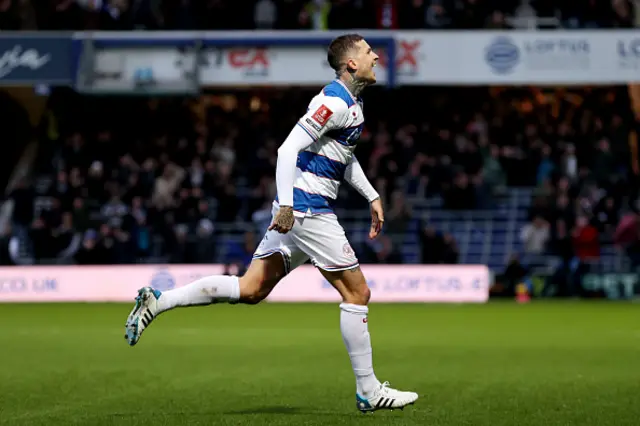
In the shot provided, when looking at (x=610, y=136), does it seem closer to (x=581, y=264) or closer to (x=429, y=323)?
(x=581, y=264)

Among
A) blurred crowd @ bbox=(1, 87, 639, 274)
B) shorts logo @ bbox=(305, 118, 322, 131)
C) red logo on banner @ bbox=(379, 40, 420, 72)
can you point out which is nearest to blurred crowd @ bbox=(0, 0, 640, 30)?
red logo on banner @ bbox=(379, 40, 420, 72)

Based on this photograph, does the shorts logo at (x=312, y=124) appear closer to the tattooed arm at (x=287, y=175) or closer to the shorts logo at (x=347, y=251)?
the tattooed arm at (x=287, y=175)

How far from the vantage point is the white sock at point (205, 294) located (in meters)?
7.89

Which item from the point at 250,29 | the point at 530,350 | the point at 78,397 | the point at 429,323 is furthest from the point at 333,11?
the point at 78,397

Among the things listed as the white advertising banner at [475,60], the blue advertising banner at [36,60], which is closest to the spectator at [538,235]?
the white advertising banner at [475,60]

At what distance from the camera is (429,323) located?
704 inches

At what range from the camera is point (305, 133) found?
24.8 feet

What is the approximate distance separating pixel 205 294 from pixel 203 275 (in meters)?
15.6

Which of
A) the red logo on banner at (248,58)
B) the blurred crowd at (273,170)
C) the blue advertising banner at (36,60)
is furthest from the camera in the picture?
the red logo on banner at (248,58)

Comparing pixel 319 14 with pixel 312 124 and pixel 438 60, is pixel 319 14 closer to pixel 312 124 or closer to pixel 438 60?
pixel 438 60

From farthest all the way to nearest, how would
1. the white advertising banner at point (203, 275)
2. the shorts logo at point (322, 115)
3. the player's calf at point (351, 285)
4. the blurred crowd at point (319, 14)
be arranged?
the blurred crowd at point (319, 14)
the white advertising banner at point (203, 275)
the player's calf at point (351, 285)
the shorts logo at point (322, 115)

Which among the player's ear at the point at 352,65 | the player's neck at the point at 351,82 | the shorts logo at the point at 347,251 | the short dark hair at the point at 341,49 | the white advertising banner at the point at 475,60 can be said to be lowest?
the shorts logo at the point at 347,251

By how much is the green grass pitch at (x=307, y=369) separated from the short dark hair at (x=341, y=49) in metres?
2.23

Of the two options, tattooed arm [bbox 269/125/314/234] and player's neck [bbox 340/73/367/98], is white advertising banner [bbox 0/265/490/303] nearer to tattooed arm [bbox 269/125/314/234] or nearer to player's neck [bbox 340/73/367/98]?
player's neck [bbox 340/73/367/98]
